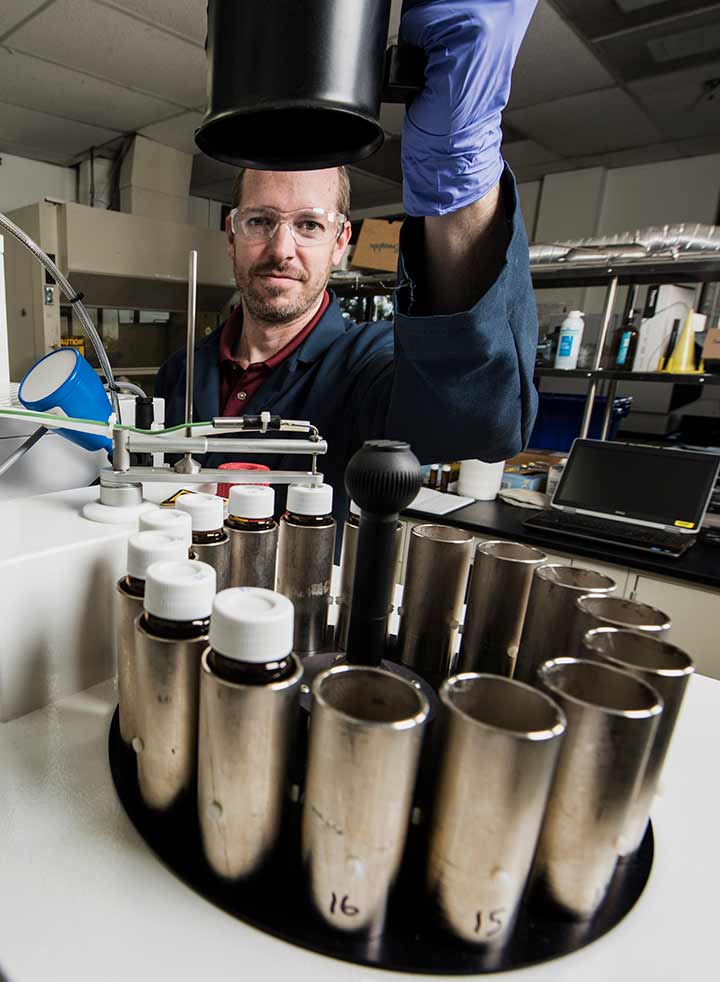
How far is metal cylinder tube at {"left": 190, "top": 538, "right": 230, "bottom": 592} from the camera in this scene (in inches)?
20.6

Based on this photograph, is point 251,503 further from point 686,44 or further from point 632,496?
point 686,44

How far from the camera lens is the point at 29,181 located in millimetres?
4586

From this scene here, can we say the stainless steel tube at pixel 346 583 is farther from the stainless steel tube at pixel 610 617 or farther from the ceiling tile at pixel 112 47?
the ceiling tile at pixel 112 47

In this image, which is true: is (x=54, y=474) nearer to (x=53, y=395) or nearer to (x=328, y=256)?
(x=53, y=395)

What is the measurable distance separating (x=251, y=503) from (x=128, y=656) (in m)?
0.18

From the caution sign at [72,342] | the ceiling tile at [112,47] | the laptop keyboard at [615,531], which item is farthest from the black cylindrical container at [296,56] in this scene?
the caution sign at [72,342]

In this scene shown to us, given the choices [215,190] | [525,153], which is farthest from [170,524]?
[215,190]

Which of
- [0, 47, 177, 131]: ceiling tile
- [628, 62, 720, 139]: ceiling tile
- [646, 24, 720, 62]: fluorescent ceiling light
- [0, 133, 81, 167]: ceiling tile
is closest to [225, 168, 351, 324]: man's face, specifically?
[646, 24, 720, 62]: fluorescent ceiling light

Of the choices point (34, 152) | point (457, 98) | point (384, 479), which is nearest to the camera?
point (384, 479)

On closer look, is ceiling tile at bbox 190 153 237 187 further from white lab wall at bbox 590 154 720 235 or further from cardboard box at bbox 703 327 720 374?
cardboard box at bbox 703 327 720 374

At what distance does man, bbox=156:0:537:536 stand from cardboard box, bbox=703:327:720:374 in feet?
4.03

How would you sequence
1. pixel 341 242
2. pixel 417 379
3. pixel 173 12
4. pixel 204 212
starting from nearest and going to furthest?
pixel 417 379 → pixel 341 242 → pixel 173 12 → pixel 204 212

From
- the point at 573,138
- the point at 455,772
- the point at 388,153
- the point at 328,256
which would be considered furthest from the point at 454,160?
the point at 388,153

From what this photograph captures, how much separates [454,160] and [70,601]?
0.67 metres
